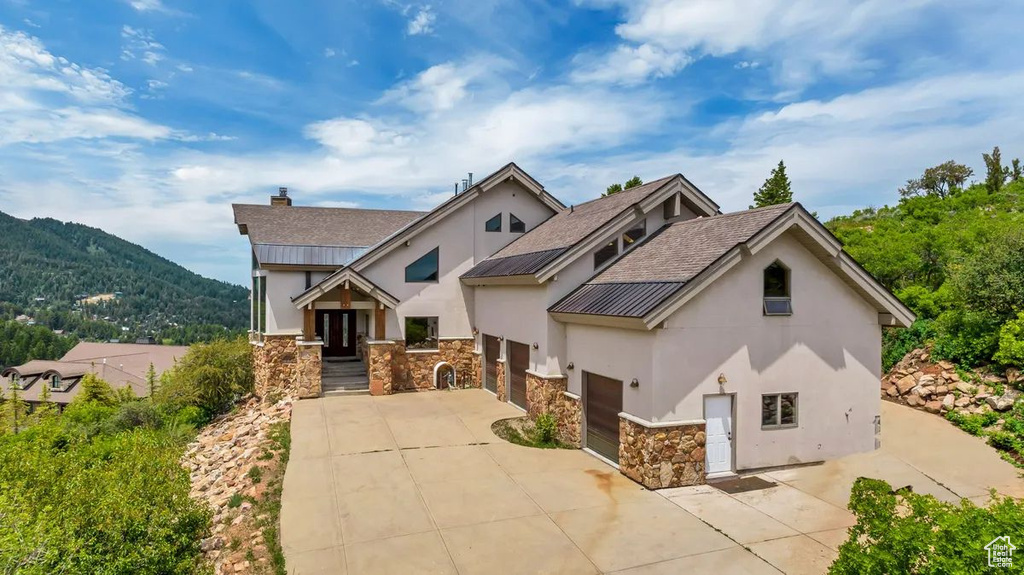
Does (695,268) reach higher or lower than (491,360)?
higher

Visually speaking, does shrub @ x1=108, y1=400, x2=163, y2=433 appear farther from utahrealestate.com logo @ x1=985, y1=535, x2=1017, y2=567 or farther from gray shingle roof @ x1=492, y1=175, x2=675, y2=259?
utahrealestate.com logo @ x1=985, y1=535, x2=1017, y2=567

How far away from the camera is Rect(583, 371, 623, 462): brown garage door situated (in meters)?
11.6

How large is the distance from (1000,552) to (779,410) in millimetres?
6930

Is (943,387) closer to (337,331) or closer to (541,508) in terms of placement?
(541,508)

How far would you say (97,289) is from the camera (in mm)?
165750

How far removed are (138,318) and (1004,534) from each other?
604ft

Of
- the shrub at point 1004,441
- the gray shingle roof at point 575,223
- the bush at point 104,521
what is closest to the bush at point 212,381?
the gray shingle roof at point 575,223

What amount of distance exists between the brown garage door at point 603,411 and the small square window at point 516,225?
9.21 meters

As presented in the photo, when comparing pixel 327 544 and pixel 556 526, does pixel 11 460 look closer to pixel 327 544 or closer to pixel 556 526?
pixel 327 544

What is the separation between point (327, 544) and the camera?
318 inches

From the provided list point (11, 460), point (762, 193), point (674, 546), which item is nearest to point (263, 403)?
point (11, 460)

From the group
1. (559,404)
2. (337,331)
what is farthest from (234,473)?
→ (337,331)

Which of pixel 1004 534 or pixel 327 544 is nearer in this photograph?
pixel 1004 534

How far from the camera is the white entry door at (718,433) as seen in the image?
35.5 ft
